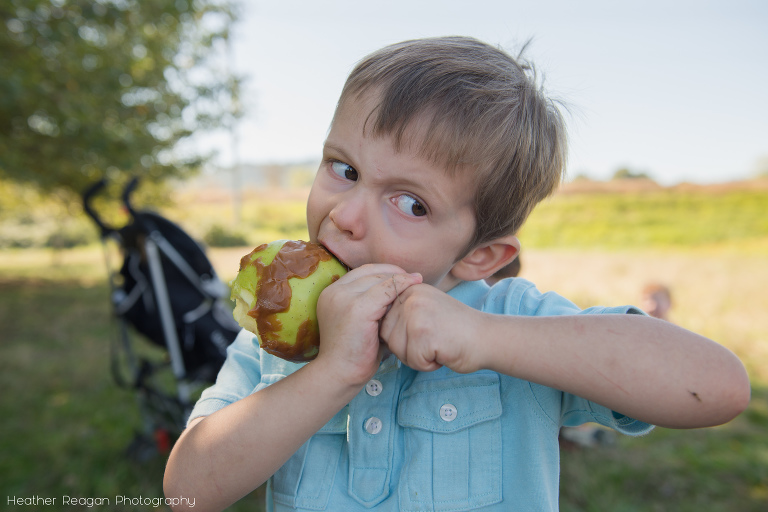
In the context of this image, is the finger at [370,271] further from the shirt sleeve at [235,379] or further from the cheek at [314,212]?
the shirt sleeve at [235,379]

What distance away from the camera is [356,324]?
980mm

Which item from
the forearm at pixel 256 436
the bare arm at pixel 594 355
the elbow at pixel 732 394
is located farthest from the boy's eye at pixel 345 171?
the elbow at pixel 732 394

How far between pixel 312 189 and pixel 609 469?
312 centimetres

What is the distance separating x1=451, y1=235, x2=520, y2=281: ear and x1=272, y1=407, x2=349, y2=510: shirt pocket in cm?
48

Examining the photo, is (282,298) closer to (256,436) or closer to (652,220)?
(256,436)

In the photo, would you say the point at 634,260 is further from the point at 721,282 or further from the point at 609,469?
the point at 609,469

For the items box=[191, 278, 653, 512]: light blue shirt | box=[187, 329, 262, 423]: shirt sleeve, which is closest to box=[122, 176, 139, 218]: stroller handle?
box=[187, 329, 262, 423]: shirt sleeve

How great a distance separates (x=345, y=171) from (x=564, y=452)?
3152 mm

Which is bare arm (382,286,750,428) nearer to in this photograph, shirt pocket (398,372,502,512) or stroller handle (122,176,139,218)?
shirt pocket (398,372,502,512)

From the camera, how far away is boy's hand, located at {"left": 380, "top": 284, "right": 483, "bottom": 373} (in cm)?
96

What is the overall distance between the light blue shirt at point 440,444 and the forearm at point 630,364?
0.52 feet

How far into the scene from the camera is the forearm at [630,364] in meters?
0.93

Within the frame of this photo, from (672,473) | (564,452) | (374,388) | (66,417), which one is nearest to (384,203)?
(374,388)

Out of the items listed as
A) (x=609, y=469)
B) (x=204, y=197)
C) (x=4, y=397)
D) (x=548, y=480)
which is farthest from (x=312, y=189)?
(x=204, y=197)
